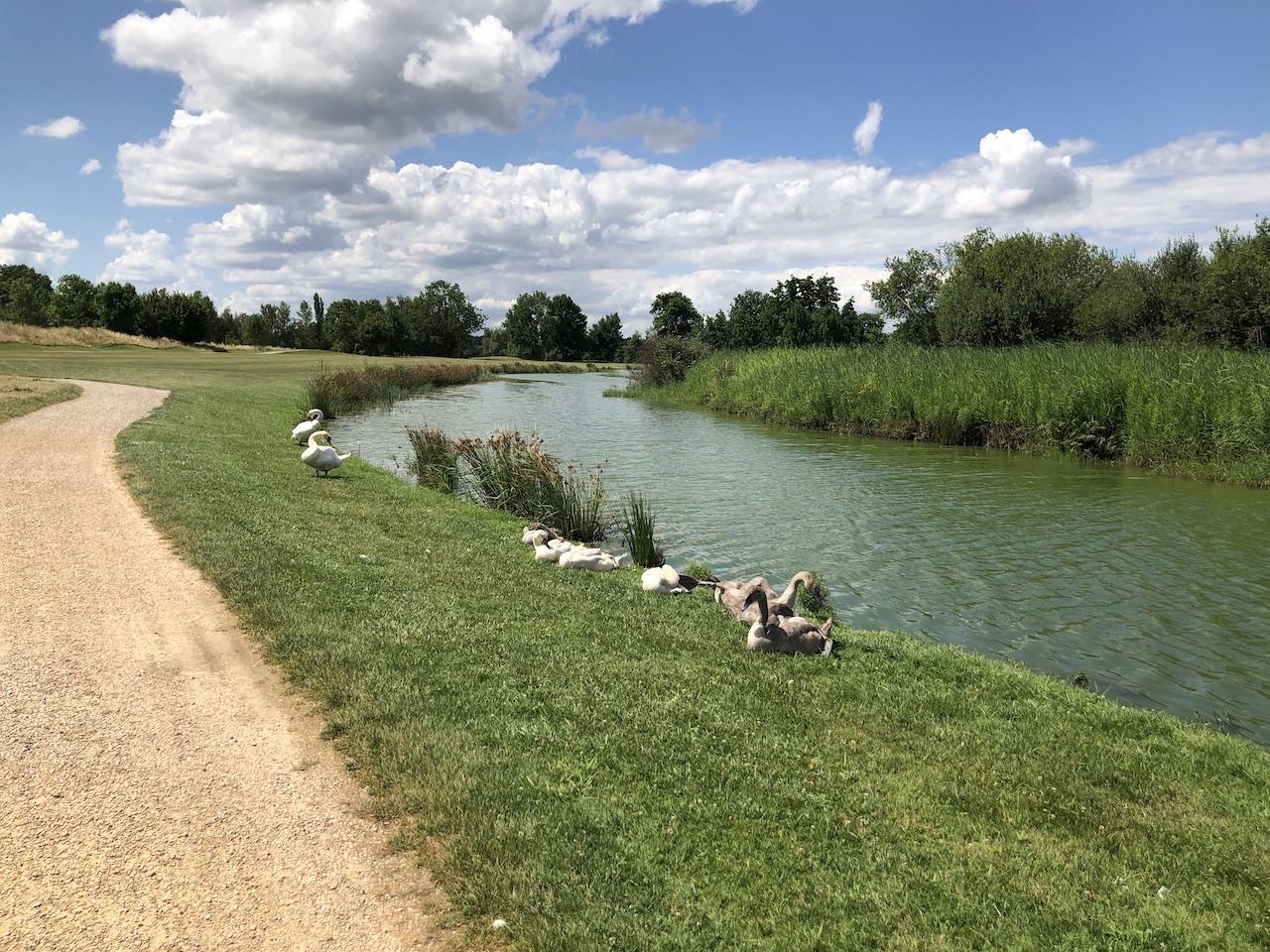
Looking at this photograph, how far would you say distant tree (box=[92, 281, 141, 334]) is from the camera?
240 feet

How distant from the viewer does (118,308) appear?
72938 mm

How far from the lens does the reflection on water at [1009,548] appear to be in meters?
7.45

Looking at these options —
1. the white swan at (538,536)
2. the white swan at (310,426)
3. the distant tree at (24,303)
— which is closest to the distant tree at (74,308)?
the distant tree at (24,303)

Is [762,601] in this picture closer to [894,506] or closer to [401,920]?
[401,920]

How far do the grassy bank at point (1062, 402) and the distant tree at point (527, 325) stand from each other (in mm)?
110697

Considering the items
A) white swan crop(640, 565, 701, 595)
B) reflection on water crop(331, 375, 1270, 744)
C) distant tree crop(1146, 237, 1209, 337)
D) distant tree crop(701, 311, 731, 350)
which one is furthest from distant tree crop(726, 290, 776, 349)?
white swan crop(640, 565, 701, 595)

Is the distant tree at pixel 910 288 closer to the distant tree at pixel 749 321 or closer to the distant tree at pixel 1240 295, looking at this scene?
the distant tree at pixel 749 321

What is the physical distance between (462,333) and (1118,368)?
122 m

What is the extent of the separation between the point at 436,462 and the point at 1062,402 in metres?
15.7

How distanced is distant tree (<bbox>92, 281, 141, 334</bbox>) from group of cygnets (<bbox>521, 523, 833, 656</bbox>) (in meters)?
80.0

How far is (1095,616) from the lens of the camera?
27.7ft

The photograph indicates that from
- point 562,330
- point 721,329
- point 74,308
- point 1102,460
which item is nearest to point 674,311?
point 721,329

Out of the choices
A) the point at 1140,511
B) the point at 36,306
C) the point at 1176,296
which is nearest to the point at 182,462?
the point at 1140,511

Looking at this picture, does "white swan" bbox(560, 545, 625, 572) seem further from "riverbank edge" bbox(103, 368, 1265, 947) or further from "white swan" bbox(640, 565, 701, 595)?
"white swan" bbox(640, 565, 701, 595)
